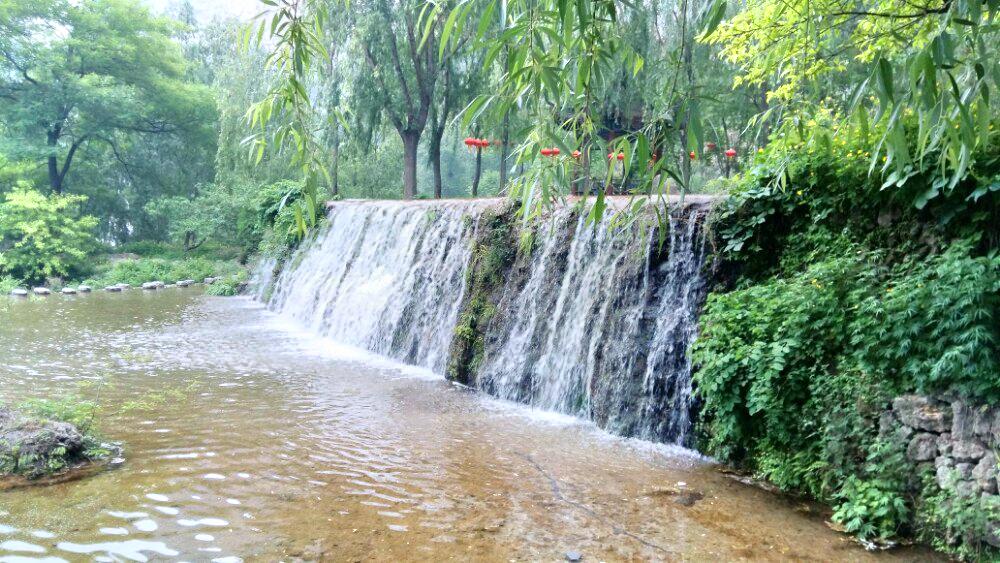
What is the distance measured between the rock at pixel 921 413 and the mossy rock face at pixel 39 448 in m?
5.52

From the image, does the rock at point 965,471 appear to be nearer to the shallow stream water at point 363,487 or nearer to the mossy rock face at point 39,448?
the shallow stream water at point 363,487

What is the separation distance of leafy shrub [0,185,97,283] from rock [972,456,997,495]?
19915mm

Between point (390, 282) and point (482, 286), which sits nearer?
point (482, 286)

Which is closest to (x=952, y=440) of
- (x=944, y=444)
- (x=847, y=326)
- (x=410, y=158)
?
(x=944, y=444)

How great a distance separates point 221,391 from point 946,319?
6534 mm

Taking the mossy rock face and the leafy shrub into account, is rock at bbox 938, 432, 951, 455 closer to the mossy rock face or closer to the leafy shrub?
the mossy rock face

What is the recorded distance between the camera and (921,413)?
13.4 feet

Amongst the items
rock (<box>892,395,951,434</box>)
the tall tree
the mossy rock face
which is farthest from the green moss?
the tall tree

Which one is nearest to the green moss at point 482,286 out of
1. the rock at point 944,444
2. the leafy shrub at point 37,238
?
the rock at point 944,444

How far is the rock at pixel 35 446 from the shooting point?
4418 millimetres

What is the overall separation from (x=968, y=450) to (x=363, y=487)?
3789 mm

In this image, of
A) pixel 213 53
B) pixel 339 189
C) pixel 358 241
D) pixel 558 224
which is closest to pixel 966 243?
pixel 558 224

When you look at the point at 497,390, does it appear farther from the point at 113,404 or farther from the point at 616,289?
the point at 113,404

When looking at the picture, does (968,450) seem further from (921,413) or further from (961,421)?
(921,413)
